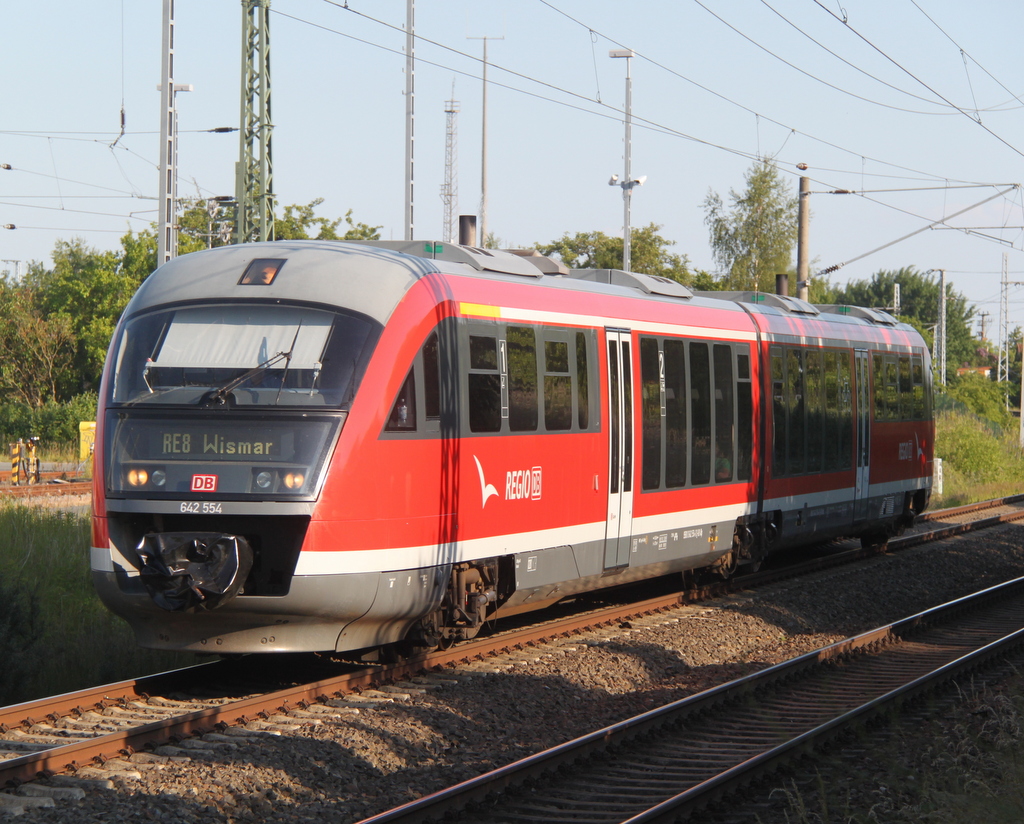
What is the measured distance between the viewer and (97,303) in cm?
4212

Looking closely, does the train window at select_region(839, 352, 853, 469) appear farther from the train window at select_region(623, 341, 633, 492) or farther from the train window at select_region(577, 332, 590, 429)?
the train window at select_region(577, 332, 590, 429)

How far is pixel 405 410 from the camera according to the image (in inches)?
345

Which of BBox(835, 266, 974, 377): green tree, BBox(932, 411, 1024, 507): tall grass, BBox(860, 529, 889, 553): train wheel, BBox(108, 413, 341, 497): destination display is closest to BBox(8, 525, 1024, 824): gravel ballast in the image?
BBox(108, 413, 341, 497): destination display

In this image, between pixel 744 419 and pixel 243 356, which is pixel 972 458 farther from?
pixel 243 356

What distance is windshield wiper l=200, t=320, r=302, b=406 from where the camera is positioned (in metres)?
8.36

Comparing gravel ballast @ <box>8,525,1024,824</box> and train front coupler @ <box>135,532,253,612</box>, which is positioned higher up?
train front coupler @ <box>135,532,253,612</box>

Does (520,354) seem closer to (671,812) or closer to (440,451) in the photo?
(440,451)

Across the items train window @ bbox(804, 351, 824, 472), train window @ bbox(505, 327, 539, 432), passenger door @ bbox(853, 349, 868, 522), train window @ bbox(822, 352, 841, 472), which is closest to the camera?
train window @ bbox(505, 327, 539, 432)

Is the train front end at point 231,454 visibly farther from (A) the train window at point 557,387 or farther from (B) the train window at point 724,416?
(B) the train window at point 724,416

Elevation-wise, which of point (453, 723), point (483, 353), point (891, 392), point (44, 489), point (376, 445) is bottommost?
point (453, 723)

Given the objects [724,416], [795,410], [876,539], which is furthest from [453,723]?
[876,539]

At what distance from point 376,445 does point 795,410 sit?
8188 millimetres

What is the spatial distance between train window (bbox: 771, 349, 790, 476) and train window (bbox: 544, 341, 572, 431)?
4858 millimetres

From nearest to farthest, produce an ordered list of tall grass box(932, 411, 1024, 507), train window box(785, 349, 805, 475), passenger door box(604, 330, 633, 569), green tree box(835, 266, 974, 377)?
1. passenger door box(604, 330, 633, 569)
2. train window box(785, 349, 805, 475)
3. tall grass box(932, 411, 1024, 507)
4. green tree box(835, 266, 974, 377)
